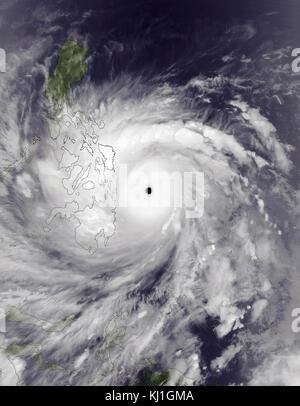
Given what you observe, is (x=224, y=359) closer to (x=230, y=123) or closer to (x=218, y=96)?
(x=230, y=123)

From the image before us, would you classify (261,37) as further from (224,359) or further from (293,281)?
(224,359)

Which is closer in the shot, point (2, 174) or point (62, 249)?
point (2, 174)

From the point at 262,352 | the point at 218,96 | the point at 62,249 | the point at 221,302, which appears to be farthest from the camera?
the point at 218,96

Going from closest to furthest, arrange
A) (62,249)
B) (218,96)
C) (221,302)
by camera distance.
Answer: (221,302)
(62,249)
(218,96)

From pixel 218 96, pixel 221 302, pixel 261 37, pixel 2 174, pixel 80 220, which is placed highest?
pixel 261 37

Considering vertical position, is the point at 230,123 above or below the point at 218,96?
below

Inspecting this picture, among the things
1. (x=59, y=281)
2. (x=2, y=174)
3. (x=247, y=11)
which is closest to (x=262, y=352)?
(x=59, y=281)

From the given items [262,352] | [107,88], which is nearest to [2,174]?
[107,88]
